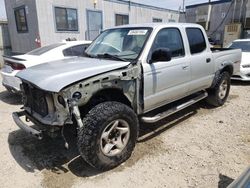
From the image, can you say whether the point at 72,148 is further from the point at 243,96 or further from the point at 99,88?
the point at 243,96

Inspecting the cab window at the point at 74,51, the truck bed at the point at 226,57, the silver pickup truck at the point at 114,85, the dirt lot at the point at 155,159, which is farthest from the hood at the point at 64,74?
the cab window at the point at 74,51

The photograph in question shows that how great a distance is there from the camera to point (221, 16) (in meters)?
→ 21.8

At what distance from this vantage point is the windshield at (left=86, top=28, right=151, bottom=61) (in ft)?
11.9

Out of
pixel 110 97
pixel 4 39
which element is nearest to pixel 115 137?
pixel 110 97

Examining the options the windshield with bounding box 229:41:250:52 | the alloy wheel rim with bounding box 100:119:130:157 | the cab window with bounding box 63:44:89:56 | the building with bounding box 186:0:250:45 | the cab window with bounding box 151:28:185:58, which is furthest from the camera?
the building with bounding box 186:0:250:45

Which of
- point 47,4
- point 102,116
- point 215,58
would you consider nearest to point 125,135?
point 102,116

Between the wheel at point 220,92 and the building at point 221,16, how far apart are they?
1586cm

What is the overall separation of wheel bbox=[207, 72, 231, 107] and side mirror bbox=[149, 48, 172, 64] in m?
2.38

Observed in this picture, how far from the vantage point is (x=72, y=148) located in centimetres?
375

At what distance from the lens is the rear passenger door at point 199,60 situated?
4422 millimetres

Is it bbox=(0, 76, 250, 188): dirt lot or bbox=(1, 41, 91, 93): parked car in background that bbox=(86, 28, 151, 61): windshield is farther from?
bbox=(1, 41, 91, 93): parked car in background

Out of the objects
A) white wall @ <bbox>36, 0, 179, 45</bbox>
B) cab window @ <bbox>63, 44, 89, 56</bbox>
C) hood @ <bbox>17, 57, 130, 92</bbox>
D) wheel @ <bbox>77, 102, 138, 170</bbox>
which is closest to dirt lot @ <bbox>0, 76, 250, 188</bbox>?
wheel @ <bbox>77, 102, 138, 170</bbox>

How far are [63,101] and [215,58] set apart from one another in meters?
3.71

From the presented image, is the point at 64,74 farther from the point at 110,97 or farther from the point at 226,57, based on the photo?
the point at 226,57
